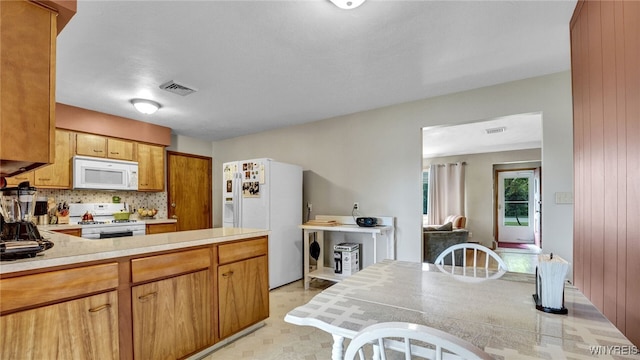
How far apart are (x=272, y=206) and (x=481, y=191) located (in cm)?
563

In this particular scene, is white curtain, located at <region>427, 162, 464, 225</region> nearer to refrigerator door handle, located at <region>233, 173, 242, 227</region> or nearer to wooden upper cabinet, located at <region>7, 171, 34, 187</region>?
refrigerator door handle, located at <region>233, 173, 242, 227</region>

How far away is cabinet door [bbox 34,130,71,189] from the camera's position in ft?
11.2

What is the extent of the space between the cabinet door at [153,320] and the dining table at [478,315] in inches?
47.0

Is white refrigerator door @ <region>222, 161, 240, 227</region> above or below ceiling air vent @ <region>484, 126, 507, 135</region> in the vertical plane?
below

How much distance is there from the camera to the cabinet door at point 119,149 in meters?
3.93

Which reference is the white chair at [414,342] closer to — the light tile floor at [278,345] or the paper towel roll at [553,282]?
the paper towel roll at [553,282]

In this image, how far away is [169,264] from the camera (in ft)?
6.05

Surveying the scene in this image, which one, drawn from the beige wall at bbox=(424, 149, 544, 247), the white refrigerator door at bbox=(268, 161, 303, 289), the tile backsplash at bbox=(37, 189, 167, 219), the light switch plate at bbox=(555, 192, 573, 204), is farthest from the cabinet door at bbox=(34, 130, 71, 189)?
the beige wall at bbox=(424, 149, 544, 247)

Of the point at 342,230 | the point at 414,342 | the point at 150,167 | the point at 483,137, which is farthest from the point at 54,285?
the point at 483,137

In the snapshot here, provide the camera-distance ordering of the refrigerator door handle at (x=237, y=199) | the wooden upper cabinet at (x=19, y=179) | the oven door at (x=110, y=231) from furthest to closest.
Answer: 1. the refrigerator door handle at (x=237, y=199)
2. the oven door at (x=110, y=231)
3. the wooden upper cabinet at (x=19, y=179)

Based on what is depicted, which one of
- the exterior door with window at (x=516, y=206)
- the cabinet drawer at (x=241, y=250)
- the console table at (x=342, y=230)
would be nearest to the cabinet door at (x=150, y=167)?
the console table at (x=342, y=230)

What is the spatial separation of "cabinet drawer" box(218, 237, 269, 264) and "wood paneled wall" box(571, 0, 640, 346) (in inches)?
86.5

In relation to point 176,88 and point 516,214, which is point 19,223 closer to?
point 176,88

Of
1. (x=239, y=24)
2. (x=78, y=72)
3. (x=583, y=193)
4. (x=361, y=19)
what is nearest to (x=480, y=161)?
(x=583, y=193)
